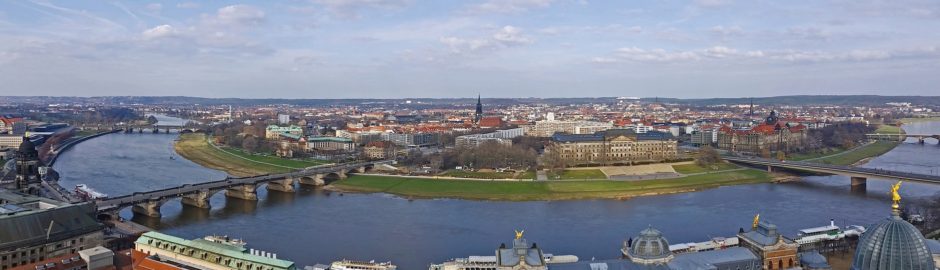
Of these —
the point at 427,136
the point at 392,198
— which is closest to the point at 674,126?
the point at 427,136

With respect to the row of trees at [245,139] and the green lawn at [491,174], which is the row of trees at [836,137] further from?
the row of trees at [245,139]

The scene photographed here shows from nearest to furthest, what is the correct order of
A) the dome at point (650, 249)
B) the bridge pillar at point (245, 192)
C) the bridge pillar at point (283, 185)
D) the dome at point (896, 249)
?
1. the dome at point (896, 249)
2. the dome at point (650, 249)
3. the bridge pillar at point (245, 192)
4. the bridge pillar at point (283, 185)

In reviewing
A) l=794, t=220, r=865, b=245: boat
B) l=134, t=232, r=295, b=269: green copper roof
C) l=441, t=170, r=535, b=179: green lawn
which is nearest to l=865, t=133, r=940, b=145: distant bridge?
l=441, t=170, r=535, b=179: green lawn

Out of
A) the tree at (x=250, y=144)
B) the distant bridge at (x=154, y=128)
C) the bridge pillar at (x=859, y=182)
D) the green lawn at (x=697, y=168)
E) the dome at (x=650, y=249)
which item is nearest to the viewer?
the dome at (x=650, y=249)

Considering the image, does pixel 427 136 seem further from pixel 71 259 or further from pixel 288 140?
pixel 71 259

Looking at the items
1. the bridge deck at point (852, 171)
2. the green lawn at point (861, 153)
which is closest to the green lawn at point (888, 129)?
the green lawn at point (861, 153)

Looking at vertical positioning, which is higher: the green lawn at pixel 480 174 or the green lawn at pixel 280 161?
the green lawn at pixel 480 174
